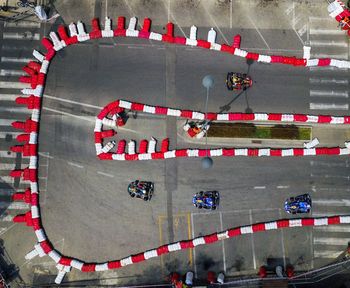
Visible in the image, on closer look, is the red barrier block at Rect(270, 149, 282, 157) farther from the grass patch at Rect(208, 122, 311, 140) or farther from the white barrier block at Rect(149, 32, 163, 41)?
the white barrier block at Rect(149, 32, 163, 41)

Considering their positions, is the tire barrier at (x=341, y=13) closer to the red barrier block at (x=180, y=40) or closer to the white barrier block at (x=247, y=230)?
the red barrier block at (x=180, y=40)

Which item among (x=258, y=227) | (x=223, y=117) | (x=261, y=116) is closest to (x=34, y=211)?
(x=223, y=117)

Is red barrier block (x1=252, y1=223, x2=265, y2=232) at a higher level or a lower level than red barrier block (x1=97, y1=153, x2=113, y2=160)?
lower

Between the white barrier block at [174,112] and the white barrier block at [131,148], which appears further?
the white barrier block at [174,112]

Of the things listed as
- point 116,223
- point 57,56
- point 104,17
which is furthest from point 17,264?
point 104,17

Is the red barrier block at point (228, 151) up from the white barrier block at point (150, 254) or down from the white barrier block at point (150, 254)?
up

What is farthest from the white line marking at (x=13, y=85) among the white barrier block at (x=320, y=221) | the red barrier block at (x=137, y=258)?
the white barrier block at (x=320, y=221)

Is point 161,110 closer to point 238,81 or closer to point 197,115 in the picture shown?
point 197,115

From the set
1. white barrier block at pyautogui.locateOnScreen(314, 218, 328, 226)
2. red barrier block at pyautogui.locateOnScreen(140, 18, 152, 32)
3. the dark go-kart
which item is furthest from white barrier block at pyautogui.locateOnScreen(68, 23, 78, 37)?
white barrier block at pyautogui.locateOnScreen(314, 218, 328, 226)
